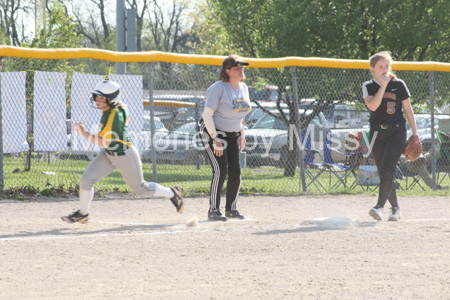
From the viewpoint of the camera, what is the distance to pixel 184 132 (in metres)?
10.9

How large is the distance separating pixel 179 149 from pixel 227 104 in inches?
168

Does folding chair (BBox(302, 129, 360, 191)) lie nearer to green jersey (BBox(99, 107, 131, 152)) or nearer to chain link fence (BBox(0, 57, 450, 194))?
chain link fence (BBox(0, 57, 450, 194))

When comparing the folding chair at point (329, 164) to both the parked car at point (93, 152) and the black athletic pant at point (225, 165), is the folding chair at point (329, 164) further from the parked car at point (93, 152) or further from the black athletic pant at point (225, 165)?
the black athletic pant at point (225, 165)

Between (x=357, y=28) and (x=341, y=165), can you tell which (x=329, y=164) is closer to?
(x=341, y=165)

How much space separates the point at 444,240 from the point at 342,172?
209 inches

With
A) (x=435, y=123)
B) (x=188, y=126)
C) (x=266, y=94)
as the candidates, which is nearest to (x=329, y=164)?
(x=188, y=126)

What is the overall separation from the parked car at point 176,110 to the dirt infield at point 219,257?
3902 mm

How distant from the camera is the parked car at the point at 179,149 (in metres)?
9.48

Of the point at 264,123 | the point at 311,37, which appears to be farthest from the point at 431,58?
the point at 264,123

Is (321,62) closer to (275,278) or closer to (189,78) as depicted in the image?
(189,78)

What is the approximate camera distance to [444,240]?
535 cm

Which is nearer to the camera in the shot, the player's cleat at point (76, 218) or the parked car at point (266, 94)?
the player's cleat at point (76, 218)

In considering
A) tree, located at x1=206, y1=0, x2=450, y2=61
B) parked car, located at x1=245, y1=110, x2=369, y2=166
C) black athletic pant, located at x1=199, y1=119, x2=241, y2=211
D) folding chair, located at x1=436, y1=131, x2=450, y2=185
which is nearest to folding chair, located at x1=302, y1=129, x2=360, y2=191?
parked car, located at x1=245, y1=110, x2=369, y2=166

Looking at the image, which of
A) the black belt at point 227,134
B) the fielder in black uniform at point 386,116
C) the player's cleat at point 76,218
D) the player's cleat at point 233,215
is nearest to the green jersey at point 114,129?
the player's cleat at point 76,218
